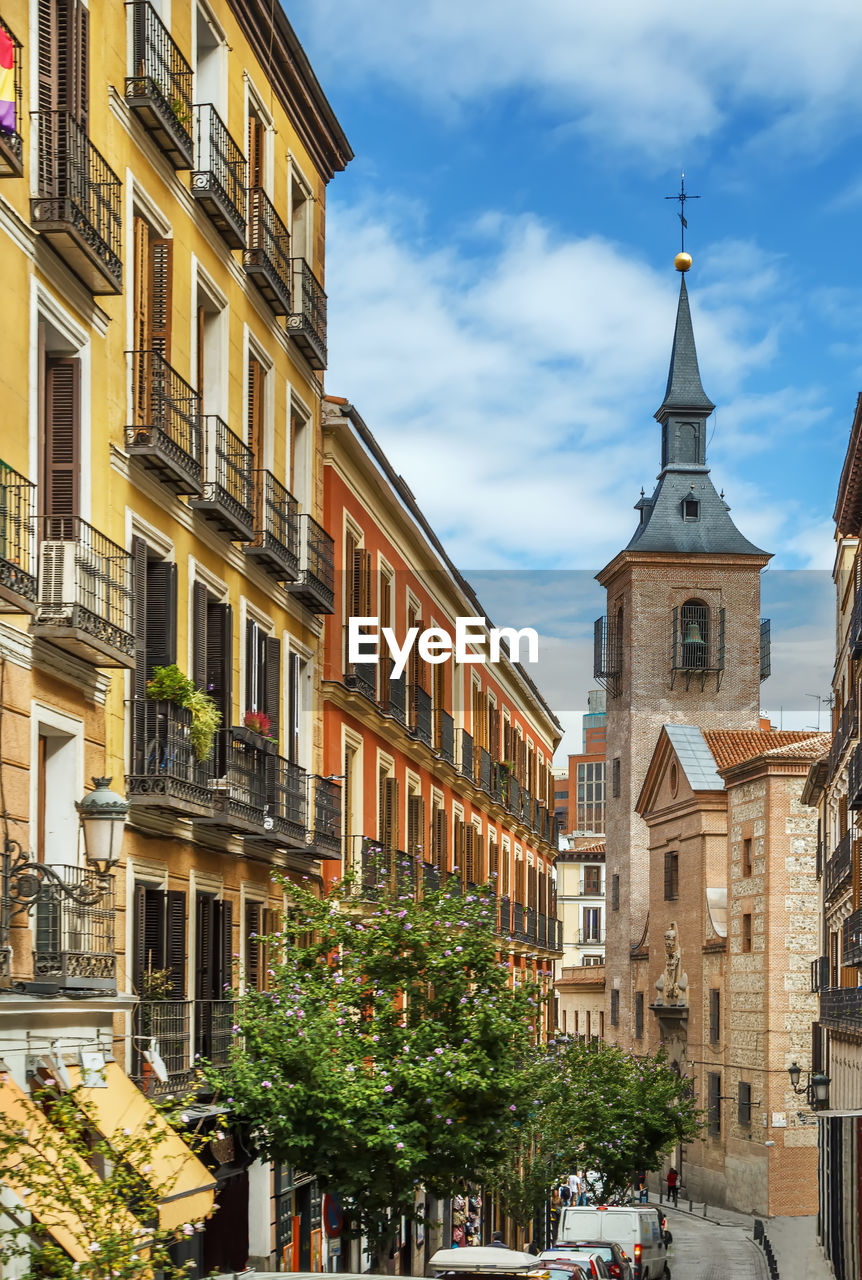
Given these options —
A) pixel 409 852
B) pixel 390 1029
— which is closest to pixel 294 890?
pixel 390 1029

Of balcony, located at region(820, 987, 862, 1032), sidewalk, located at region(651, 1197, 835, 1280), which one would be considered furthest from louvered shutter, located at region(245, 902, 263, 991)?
sidewalk, located at region(651, 1197, 835, 1280)

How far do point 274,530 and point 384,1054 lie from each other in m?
7.37

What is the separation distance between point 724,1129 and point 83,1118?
179 ft

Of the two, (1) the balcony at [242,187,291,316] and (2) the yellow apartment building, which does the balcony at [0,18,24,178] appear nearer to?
(2) the yellow apartment building

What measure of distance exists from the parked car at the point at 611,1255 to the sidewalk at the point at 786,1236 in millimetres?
12126

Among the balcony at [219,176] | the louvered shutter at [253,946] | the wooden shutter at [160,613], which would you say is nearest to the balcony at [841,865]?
the louvered shutter at [253,946]

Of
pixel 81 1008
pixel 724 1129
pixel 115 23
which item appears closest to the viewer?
pixel 81 1008

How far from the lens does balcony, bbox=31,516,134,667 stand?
48.9ft

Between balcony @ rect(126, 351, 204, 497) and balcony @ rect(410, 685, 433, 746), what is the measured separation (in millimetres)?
15919

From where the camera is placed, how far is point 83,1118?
1338 cm

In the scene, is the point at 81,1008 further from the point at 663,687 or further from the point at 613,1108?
the point at 663,687

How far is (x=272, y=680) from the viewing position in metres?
25.0

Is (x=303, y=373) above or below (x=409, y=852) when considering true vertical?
above

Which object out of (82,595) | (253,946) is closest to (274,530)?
(253,946)
